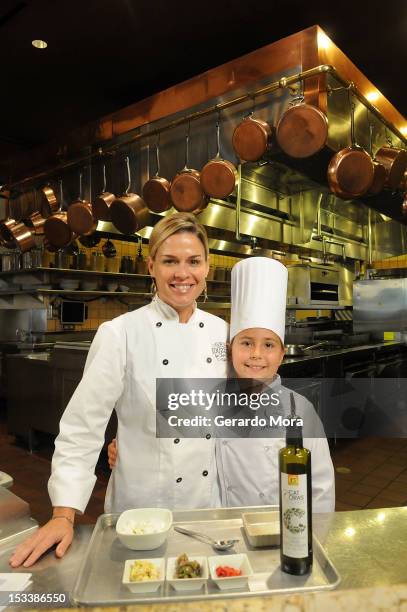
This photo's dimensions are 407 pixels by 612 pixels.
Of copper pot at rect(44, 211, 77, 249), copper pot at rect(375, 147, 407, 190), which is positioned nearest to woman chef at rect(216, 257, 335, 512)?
copper pot at rect(375, 147, 407, 190)

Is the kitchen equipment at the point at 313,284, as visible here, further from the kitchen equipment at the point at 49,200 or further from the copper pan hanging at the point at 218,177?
the kitchen equipment at the point at 49,200

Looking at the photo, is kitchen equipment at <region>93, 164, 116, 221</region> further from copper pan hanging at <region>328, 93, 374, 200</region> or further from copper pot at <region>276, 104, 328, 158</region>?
copper pan hanging at <region>328, 93, 374, 200</region>

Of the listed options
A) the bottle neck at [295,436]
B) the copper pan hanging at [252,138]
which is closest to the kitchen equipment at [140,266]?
the copper pan hanging at [252,138]

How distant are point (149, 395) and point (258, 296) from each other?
1.42 ft

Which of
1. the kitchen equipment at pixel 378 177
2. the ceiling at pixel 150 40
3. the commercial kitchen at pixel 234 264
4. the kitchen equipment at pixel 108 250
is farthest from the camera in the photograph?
the kitchen equipment at pixel 108 250

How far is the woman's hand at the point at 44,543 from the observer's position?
87 cm

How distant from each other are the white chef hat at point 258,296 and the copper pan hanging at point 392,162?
184cm

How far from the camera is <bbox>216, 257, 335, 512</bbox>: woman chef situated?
1185 mm

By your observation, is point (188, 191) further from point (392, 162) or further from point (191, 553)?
point (191, 553)

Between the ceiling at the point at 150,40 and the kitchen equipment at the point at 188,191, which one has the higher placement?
the ceiling at the point at 150,40

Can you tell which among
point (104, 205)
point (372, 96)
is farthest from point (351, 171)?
point (104, 205)

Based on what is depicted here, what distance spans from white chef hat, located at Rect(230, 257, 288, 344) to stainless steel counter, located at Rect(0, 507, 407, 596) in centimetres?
51

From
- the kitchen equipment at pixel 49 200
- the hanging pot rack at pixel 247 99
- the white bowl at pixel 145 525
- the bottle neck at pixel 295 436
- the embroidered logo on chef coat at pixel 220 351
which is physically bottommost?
the white bowl at pixel 145 525

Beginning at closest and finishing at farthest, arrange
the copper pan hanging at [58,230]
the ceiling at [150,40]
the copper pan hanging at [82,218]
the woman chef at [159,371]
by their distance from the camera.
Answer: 1. the woman chef at [159,371]
2. the ceiling at [150,40]
3. the copper pan hanging at [82,218]
4. the copper pan hanging at [58,230]
